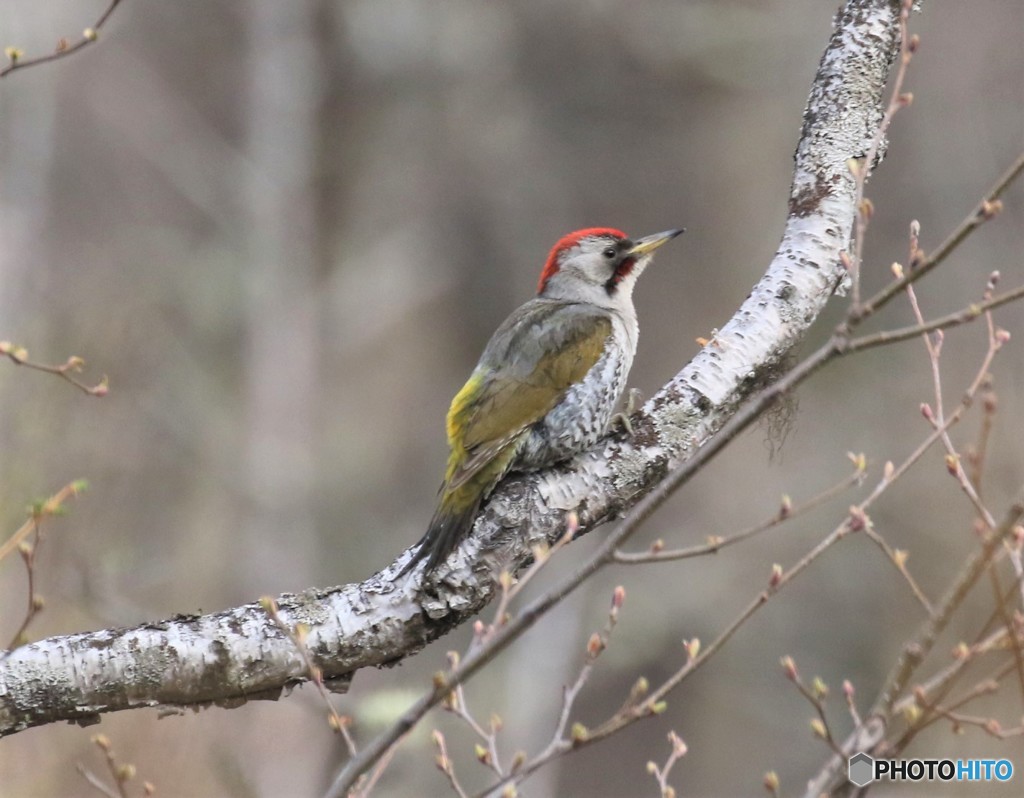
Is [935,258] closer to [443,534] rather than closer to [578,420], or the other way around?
[443,534]

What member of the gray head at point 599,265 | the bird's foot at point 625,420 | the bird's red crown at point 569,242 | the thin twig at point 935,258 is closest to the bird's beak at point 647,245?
the gray head at point 599,265

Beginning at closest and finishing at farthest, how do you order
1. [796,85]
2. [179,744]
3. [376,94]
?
[179,744] → [796,85] → [376,94]

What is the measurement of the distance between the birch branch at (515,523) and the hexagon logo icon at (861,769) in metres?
1.02

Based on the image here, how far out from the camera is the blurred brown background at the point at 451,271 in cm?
846

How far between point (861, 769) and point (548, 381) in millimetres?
1919

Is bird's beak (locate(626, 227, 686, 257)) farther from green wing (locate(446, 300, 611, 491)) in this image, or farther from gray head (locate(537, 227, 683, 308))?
green wing (locate(446, 300, 611, 491))

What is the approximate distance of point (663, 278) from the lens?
9594 millimetres

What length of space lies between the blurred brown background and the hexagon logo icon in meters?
4.97

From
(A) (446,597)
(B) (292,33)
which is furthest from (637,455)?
(B) (292,33)

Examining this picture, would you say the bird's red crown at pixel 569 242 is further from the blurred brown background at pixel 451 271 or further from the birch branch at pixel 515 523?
the blurred brown background at pixel 451 271

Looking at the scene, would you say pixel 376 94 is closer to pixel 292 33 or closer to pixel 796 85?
pixel 292 33

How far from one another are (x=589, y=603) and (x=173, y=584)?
3324 mm

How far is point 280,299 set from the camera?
10.5 m

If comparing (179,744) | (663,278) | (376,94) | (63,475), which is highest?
A: (376,94)
